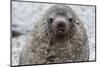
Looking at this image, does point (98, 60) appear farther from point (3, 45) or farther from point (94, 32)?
point (3, 45)

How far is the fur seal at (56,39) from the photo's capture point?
2453mm

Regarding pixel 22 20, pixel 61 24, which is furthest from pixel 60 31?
pixel 22 20

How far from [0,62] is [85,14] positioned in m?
1.43

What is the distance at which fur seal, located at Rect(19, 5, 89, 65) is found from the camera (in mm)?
2453

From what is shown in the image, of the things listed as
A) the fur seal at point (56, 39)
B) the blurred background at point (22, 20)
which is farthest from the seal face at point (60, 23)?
the blurred background at point (22, 20)

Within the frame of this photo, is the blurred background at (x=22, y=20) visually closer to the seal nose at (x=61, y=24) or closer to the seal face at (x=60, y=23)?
the seal face at (x=60, y=23)

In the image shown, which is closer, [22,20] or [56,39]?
[22,20]

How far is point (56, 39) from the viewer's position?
2.53 meters

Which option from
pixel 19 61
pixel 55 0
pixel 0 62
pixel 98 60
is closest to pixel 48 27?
pixel 55 0

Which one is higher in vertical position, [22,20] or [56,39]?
[22,20]

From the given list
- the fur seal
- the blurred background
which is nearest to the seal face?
the fur seal

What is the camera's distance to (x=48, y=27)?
2506mm

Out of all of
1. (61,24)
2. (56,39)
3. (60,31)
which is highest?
(61,24)

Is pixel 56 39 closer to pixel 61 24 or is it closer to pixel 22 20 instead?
pixel 61 24
